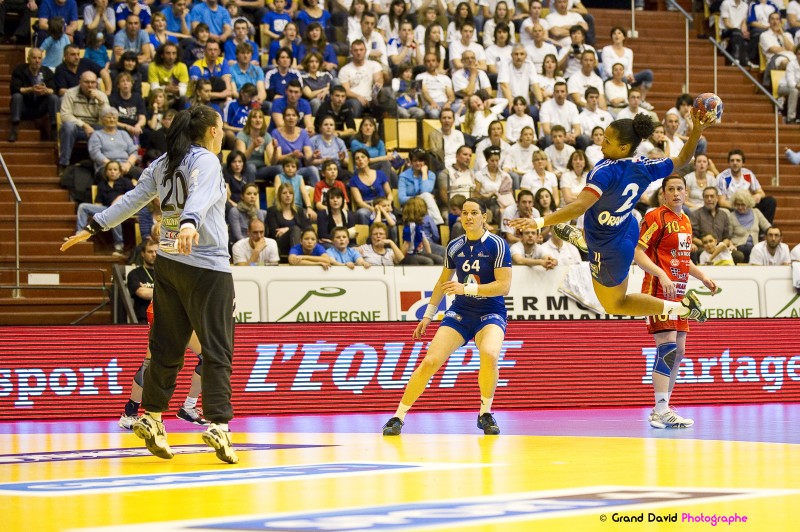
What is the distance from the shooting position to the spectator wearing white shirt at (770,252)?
19734 mm

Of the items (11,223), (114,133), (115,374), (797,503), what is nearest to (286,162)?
(114,133)

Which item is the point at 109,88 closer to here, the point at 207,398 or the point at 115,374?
the point at 115,374

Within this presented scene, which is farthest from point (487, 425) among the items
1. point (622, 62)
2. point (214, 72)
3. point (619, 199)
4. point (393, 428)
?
point (622, 62)

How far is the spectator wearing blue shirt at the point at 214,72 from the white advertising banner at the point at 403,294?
4.73 meters

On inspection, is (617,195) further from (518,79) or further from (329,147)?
(518,79)

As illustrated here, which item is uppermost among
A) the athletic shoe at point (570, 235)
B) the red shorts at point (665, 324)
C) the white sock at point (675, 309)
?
the athletic shoe at point (570, 235)

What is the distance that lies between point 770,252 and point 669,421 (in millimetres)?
9062

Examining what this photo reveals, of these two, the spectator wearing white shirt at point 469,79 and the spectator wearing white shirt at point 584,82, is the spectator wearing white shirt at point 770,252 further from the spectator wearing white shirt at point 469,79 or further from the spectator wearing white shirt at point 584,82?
the spectator wearing white shirt at point 469,79

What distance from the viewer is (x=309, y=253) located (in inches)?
685

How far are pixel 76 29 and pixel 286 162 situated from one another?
486 centimetres

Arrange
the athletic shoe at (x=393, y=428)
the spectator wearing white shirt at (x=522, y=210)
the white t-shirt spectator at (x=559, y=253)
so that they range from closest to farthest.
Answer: the athletic shoe at (x=393, y=428) → the white t-shirt spectator at (x=559, y=253) → the spectator wearing white shirt at (x=522, y=210)

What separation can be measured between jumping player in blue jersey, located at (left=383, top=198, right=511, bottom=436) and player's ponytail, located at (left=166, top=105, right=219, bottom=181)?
3.04 meters

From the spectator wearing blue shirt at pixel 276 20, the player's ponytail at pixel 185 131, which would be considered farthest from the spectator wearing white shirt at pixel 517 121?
the player's ponytail at pixel 185 131

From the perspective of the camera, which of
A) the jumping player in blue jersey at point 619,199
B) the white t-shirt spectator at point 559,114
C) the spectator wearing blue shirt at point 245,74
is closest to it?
the jumping player in blue jersey at point 619,199
